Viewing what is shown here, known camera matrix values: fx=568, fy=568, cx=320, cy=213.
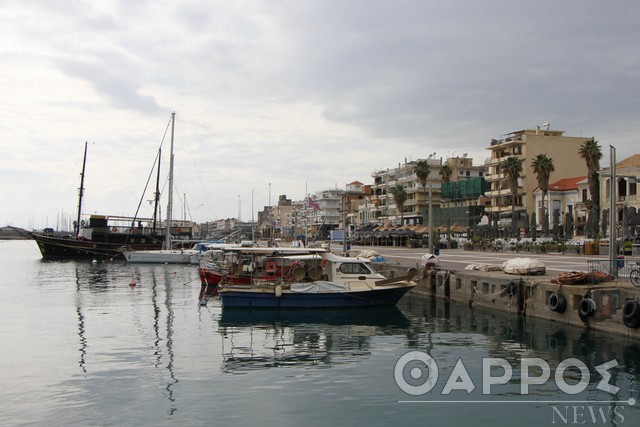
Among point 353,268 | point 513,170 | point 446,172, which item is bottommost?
point 353,268

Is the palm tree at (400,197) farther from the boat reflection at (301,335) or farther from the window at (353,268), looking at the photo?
the boat reflection at (301,335)

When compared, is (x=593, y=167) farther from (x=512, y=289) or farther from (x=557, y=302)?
(x=557, y=302)

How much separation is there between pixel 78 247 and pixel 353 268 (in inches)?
2803

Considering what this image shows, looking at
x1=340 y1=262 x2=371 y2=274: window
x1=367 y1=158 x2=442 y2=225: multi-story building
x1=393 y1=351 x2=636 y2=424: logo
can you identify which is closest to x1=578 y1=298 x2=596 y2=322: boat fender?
x1=393 y1=351 x2=636 y2=424: logo

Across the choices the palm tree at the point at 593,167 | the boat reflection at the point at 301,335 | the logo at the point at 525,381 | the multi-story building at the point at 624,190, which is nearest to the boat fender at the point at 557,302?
the logo at the point at 525,381

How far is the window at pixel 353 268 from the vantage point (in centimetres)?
3409

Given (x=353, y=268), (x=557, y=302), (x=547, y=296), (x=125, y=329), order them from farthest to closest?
(x=353, y=268), (x=547, y=296), (x=125, y=329), (x=557, y=302)

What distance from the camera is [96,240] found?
308ft

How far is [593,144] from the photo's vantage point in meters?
72.9

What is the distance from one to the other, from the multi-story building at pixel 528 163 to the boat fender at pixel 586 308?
228ft

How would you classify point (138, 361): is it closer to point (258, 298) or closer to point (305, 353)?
point (305, 353)

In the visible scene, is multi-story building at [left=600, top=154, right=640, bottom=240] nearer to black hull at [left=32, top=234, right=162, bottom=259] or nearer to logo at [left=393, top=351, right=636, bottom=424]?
logo at [left=393, top=351, right=636, bottom=424]

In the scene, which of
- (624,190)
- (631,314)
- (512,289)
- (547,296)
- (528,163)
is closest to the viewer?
(631,314)

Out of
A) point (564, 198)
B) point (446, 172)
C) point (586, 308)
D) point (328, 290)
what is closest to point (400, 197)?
point (446, 172)
